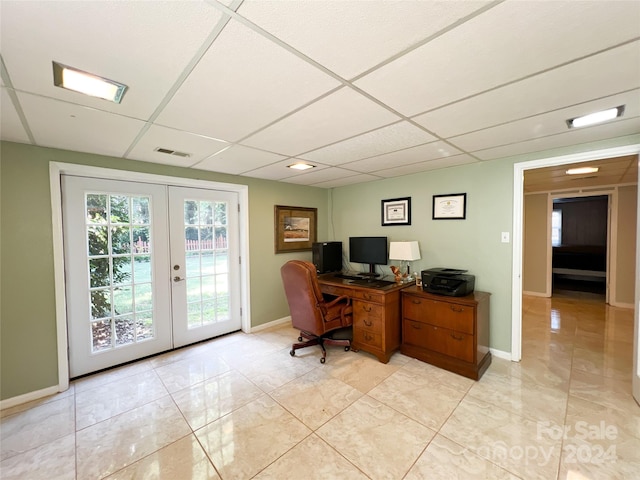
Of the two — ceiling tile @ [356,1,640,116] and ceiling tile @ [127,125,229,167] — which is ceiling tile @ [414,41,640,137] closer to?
ceiling tile @ [356,1,640,116]

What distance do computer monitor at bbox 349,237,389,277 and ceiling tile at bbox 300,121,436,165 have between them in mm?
1384

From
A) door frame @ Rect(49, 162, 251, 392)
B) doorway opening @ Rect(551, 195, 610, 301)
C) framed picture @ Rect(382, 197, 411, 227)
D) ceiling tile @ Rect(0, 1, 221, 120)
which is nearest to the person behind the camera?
ceiling tile @ Rect(0, 1, 221, 120)

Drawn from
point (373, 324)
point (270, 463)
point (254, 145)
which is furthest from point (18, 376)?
point (373, 324)

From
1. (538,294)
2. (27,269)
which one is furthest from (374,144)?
(538,294)

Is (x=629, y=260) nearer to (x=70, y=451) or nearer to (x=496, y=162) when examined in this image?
(x=496, y=162)

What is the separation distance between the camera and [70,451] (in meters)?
1.76

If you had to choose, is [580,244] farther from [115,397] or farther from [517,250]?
[115,397]

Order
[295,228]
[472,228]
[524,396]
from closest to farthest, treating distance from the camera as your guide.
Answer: [524,396] → [472,228] → [295,228]

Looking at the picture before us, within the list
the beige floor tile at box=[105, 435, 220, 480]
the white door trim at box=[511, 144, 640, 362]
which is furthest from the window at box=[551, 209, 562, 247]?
the beige floor tile at box=[105, 435, 220, 480]

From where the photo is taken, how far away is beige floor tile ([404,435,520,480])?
152 cm

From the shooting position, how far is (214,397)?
2311mm

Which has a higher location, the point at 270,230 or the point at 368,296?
the point at 270,230

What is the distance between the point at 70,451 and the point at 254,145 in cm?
260

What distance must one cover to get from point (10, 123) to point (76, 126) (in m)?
0.39
